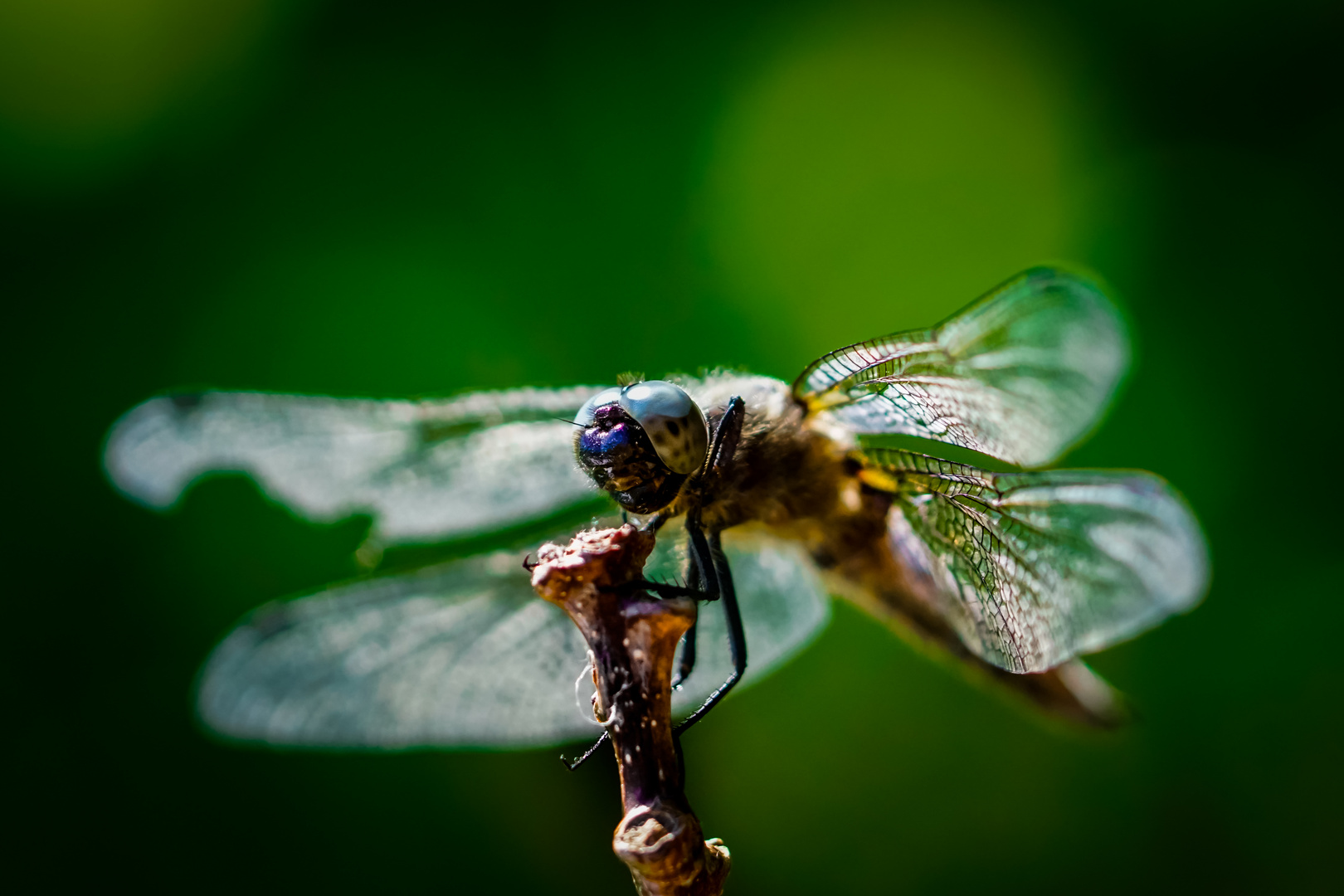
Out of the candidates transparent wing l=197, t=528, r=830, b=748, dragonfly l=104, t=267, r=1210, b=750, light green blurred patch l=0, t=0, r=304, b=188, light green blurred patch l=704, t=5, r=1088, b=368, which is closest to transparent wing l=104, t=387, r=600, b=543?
dragonfly l=104, t=267, r=1210, b=750

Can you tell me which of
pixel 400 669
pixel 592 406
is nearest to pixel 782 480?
pixel 592 406

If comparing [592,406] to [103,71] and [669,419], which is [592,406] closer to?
[669,419]

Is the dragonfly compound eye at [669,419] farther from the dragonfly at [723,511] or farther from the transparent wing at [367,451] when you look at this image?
the transparent wing at [367,451]

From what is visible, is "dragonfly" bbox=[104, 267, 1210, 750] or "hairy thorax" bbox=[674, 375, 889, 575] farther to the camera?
"hairy thorax" bbox=[674, 375, 889, 575]

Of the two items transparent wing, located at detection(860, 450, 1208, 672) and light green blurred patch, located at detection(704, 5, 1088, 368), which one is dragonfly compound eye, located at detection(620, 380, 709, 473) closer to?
transparent wing, located at detection(860, 450, 1208, 672)

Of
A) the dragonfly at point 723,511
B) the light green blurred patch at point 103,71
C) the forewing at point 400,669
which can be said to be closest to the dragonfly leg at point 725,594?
the dragonfly at point 723,511
